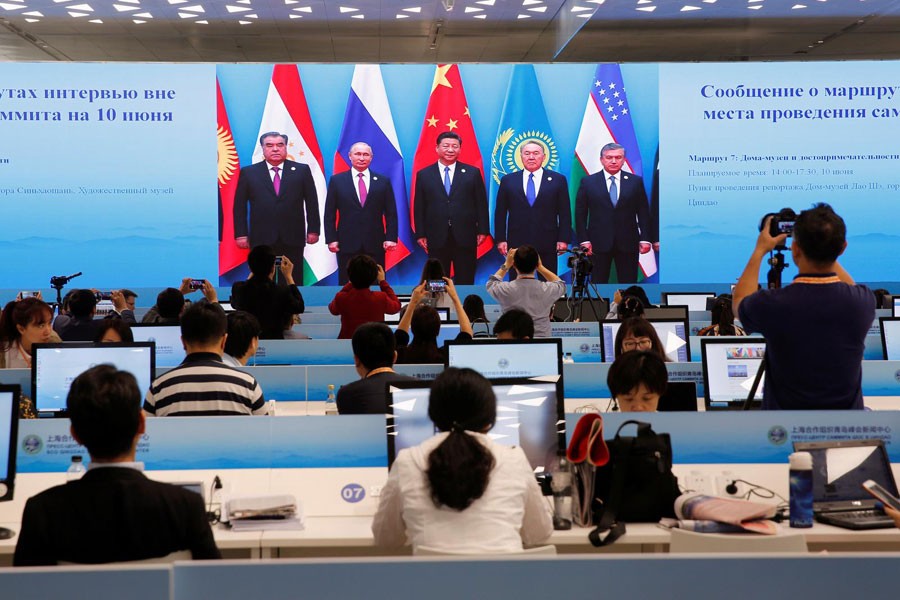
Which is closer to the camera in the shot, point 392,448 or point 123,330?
point 392,448

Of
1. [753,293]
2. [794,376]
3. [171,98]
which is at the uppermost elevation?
[171,98]

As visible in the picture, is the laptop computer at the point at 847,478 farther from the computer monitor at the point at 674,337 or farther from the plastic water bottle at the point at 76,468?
the computer monitor at the point at 674,337

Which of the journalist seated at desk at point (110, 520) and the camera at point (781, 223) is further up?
the camera at point (781, 223)

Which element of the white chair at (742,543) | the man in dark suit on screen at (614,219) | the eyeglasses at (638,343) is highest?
the man in dark suit on screen at (614,219)

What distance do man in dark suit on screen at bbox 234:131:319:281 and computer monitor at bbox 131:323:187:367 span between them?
26.3 feet

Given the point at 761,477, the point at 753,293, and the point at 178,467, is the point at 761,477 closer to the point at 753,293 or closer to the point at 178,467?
the point at 753,293

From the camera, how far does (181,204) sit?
13609 mm

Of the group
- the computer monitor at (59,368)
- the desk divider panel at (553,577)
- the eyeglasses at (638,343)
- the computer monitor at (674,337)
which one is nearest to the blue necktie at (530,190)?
the computer monitor at (674,337)

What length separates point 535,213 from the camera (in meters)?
13.9

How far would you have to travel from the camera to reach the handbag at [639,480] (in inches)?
121

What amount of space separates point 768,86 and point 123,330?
36.2 ft

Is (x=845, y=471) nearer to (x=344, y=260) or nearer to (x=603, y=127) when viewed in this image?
(x=344, y=260)

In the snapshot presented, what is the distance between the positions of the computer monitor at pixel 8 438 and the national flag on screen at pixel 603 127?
36.6 ft

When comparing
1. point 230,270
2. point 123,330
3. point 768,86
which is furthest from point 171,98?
point 123,330
